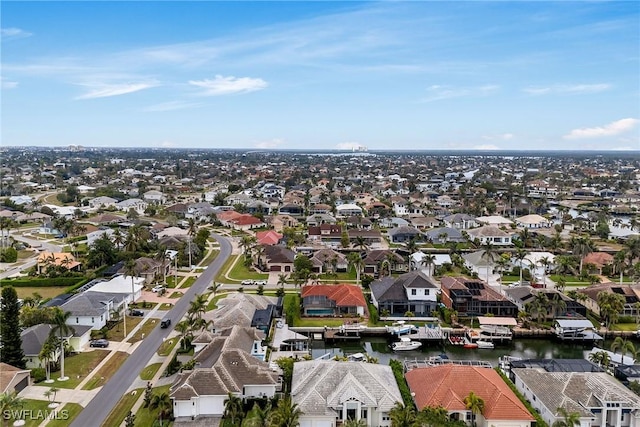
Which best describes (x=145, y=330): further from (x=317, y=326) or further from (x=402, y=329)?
(x=402, y=329)

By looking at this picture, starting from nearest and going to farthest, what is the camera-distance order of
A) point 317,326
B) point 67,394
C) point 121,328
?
point 67,394
point 121,328
point 317,326

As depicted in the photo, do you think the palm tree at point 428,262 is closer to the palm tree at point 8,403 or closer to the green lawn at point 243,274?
the green lawn at point 243,274

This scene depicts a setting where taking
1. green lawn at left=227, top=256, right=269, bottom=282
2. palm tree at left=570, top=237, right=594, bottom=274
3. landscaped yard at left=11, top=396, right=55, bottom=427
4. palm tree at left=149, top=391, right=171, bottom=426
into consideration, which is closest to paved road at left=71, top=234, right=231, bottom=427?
landscaped yard at left=11, top=396, right=55, bottom=427

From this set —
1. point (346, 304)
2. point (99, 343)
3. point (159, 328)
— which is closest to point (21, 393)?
point (99, 343)

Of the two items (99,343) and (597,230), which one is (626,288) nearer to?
(597,230)

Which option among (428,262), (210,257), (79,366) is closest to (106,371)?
(79,366)

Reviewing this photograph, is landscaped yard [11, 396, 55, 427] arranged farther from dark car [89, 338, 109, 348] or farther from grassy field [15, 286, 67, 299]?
grassy field [15, 286, 67, 299]
